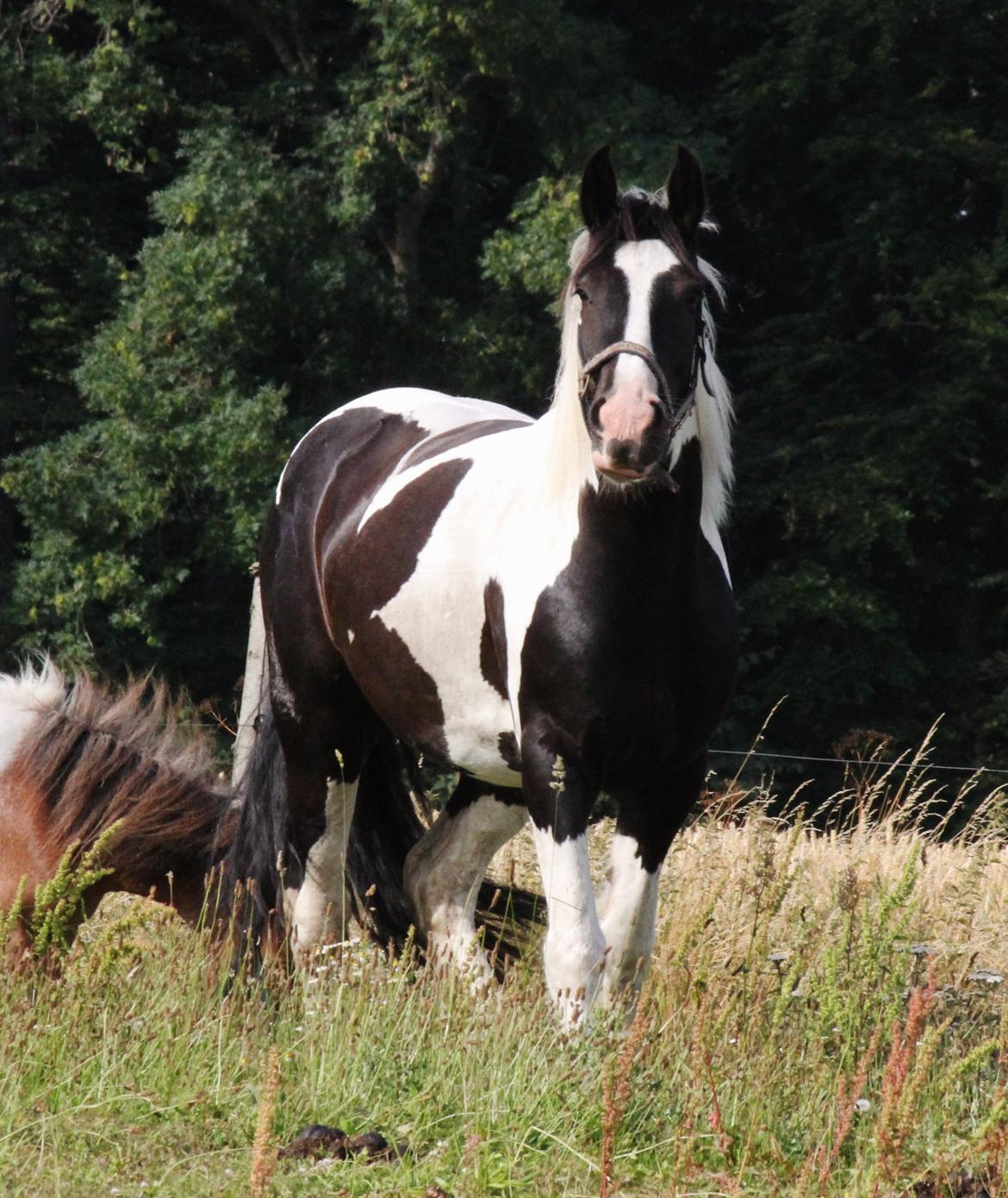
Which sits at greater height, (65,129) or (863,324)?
(65,129)

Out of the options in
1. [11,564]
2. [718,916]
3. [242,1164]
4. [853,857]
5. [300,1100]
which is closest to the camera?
[242,1164]

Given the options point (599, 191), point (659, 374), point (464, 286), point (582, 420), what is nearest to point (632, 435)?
point (659, 374)

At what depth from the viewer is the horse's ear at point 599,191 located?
3.66 m

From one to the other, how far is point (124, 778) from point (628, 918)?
1927mm

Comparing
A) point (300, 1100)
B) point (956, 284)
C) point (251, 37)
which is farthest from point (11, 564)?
point (300, 1100)

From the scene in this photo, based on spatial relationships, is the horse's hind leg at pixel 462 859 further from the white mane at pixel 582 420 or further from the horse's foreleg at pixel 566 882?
the white mane at pixel 582 420

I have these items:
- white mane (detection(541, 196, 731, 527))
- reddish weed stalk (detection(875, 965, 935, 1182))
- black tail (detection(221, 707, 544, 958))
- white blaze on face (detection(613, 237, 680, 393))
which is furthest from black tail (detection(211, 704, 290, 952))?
reddish weed stalk (detection(875, 965, 935, 1182))

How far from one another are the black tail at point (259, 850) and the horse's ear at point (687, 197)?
7.67 ft

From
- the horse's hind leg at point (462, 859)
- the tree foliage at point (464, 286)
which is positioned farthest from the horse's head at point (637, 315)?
the tree foliage at point (464, 286)

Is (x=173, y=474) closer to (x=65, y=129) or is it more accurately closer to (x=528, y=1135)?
(x=65, y=129)

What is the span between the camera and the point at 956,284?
50.8 feet

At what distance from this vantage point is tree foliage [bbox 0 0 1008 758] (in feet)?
49.1

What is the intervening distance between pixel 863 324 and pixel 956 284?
1811 mm

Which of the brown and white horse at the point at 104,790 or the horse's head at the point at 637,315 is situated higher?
the horse's head at the point at 637,315
